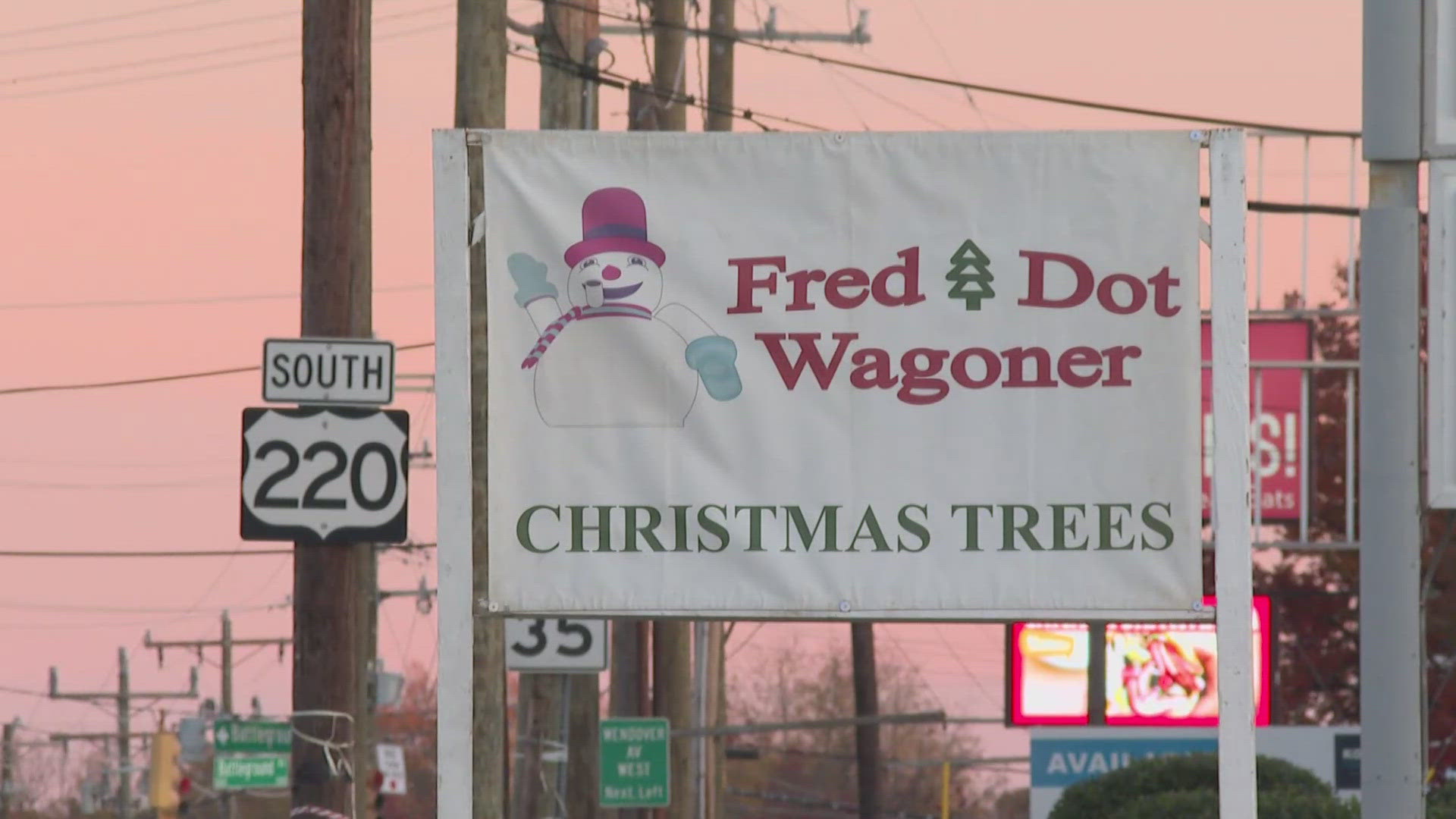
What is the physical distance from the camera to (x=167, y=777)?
1935 inches

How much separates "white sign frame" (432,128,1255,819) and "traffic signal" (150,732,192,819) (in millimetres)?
42165

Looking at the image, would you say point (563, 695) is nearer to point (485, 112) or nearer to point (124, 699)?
point (485, 112)

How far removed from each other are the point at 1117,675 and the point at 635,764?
6.25m

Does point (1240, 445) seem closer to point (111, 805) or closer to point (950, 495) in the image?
point (950, 495)

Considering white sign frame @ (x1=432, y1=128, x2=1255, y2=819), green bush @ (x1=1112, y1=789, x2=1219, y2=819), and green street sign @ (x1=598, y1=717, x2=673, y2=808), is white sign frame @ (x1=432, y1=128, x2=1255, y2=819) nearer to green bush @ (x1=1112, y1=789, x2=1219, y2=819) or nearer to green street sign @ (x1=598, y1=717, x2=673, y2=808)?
green bush @ (x1=1112, y1=789, x2=1219, y2=819)

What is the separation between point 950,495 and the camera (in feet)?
22.3

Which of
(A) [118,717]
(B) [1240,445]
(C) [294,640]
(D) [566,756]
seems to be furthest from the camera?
(A) [118,717]

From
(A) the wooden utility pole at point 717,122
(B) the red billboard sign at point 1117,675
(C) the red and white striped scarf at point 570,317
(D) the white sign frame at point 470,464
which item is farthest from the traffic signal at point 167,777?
(C) the red and white striped scarf at point 570,317

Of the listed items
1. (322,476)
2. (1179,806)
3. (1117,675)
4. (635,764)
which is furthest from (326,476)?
(1117,675)

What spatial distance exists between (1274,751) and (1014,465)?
2435cm

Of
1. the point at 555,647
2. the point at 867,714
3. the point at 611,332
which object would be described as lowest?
the point at 867,714

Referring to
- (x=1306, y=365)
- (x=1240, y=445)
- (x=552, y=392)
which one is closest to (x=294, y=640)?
(x=552, y=392)

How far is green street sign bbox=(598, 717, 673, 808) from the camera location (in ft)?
86.5

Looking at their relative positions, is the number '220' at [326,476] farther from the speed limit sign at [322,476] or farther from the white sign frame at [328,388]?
the white sign frame at [328,388]
